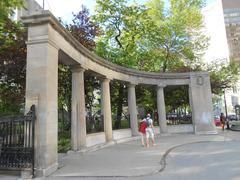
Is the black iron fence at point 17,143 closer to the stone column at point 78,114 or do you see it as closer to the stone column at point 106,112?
the stone column at point 78,114

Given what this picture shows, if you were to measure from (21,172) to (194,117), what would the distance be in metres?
17.3

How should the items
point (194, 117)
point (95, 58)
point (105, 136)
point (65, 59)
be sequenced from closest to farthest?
1. point (65, 59)
2. point (95, 58)
3. point (105, 136)
4. point (194, 117)

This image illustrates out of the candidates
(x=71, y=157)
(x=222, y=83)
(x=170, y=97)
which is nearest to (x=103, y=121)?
(x=71, y=157)

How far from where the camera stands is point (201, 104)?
903 inches

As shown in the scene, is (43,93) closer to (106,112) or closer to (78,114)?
(78,114)

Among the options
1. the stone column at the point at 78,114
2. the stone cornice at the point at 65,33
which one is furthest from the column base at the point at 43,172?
the stone cornice at the point at 65,33

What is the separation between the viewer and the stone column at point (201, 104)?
22.7 metres

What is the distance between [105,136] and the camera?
56.0 ft

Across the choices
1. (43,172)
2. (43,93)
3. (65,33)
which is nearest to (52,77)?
(43,93)

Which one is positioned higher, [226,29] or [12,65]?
[226,29]

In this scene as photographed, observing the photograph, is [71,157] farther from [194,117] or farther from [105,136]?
[194,117]

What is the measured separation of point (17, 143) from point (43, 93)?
192 cm

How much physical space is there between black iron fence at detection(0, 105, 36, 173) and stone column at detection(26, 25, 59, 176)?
0.23 metres

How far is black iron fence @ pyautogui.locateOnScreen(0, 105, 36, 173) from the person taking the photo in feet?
28.9
